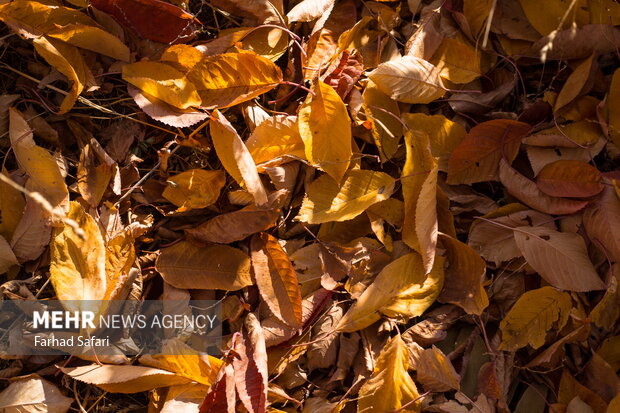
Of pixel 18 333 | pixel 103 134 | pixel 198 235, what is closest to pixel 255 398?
pixel 198 235

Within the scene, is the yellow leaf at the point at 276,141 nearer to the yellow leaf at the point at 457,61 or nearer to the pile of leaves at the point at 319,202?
the pile of leaves at the point at 319,202

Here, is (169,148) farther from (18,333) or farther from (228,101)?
(18,333)

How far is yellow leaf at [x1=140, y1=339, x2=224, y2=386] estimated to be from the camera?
3.43 feet

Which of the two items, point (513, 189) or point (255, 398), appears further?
point (513, 189)

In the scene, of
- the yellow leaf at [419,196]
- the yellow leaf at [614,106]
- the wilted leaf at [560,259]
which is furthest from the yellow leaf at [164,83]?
the yellow leaf at [614,106]

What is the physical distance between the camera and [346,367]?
1087 millimetres

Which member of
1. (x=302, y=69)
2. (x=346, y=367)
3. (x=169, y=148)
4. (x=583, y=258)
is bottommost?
(x=346, y=367)

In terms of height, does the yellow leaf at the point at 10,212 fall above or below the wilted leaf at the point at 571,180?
below

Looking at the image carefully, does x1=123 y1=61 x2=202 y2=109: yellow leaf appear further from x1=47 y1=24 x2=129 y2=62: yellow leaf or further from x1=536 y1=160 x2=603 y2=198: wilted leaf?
x1=536 y1=160 x2=603 y2=198: wilted leaf

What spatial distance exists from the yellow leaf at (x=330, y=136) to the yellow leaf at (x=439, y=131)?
143 mm

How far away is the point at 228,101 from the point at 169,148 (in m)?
0.15

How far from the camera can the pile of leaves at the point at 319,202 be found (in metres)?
1.06

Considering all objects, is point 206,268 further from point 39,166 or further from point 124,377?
point 39,166

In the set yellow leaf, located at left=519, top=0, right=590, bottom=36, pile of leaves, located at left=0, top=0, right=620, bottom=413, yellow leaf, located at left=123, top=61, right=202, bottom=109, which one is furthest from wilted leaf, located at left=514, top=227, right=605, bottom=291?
yellow leaf, located at left=123, top=61, right=202, bottom=109
